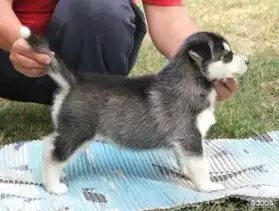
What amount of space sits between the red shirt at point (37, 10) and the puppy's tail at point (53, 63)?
0.79 meters

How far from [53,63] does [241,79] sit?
2116mm

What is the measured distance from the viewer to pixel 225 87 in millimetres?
2955

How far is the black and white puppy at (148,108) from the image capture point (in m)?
2.71

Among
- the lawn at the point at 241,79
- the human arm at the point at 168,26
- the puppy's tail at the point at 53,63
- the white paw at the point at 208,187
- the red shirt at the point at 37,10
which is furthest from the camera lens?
the lawn at the point at 241,79

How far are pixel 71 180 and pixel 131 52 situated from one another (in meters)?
0.94

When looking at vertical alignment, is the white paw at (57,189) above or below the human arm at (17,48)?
below

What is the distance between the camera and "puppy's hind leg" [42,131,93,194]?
271 centimetres

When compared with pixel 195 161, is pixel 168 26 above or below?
above

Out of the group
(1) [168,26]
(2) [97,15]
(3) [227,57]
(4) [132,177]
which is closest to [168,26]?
(1) [168,26]

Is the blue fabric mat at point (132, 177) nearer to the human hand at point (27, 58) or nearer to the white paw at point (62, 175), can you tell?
the white paw at point (62, 175)

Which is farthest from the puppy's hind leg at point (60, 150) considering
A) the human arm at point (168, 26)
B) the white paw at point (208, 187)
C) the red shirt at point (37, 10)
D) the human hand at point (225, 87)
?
the red shirt at point (37, 10)

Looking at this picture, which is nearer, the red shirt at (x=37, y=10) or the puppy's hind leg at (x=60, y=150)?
the puppy's hind leg at (x=60, y=150)

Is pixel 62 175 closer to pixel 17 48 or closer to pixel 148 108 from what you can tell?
pixel 148 108

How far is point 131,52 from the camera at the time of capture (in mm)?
3615
